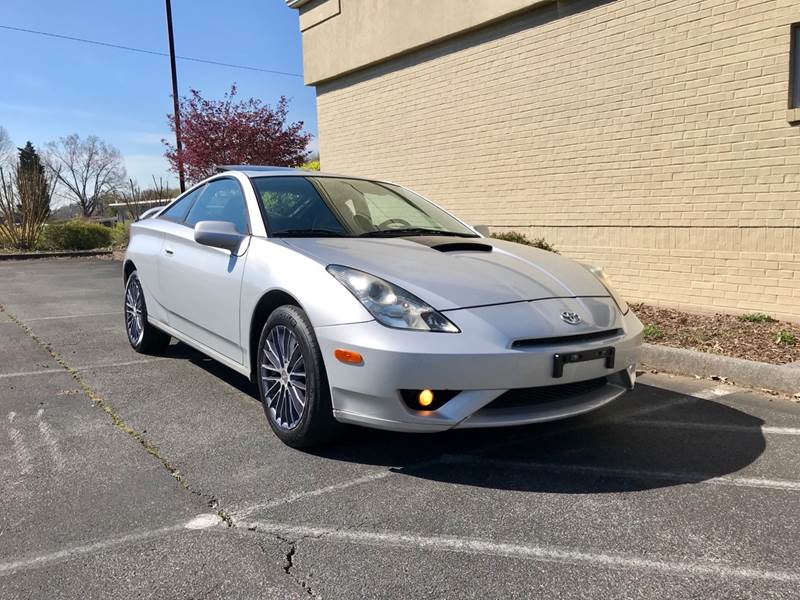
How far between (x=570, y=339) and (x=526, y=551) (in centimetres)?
109

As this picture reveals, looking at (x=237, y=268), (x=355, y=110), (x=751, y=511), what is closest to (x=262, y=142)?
(x=355, y=110)

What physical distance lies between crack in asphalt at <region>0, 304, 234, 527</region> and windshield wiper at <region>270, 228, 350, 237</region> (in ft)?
4.43

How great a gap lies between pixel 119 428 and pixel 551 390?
245 cm

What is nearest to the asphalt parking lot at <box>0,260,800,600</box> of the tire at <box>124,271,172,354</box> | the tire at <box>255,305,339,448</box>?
the tire at <box>255,305,339,448</box>

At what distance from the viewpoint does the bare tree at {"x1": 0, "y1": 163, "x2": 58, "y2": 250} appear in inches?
770

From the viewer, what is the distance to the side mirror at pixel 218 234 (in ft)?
12.8

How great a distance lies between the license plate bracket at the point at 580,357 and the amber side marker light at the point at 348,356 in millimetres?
899

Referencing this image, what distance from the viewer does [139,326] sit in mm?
5660

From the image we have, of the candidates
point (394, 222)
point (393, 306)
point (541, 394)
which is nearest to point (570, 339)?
point (541, 394)

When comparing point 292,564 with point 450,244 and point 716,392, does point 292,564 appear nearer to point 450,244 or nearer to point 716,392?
point 450,244

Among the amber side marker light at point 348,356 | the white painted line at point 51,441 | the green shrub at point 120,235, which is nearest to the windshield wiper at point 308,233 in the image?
the amber side marker light at point 348,356

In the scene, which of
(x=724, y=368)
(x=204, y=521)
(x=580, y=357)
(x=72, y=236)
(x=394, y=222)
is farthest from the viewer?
(x=72, y=236)

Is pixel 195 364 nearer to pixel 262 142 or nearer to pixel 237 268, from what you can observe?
pixel 237 268

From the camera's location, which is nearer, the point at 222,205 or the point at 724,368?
the point at 222,205
